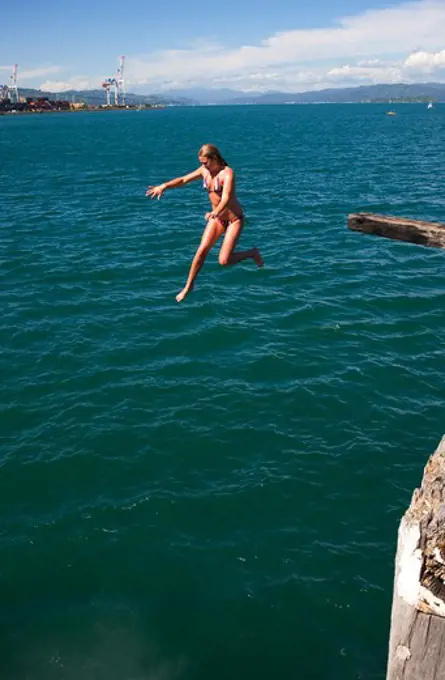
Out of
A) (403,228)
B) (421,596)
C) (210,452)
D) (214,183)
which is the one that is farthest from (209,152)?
(210,452)

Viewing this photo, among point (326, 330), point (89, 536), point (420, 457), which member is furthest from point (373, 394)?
point (89, 536)

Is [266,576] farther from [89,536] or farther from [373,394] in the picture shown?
[373,394]

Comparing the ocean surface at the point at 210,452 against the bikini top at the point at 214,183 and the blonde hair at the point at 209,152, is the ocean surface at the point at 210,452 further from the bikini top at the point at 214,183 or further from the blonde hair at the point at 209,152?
the blonde hair at the point at 209,152

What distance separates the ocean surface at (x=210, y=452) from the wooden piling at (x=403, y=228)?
7.74 m

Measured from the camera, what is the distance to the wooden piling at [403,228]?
627 centimetres

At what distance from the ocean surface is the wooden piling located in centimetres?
774

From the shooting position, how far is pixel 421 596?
3732 mm

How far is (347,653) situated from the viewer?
1027 centimetres

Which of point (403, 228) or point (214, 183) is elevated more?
point (214, 183)

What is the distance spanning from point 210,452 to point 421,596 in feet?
38.1

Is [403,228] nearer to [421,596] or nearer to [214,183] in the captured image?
[214,183]

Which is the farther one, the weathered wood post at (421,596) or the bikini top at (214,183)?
the bikini top at (214,183)

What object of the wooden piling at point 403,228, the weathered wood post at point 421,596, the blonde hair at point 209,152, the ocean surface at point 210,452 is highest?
the blonde hair at point 209,152

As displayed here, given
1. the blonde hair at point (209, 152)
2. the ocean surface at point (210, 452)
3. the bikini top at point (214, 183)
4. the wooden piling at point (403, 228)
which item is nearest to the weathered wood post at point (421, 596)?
the wooden piling at point (403, 228)
